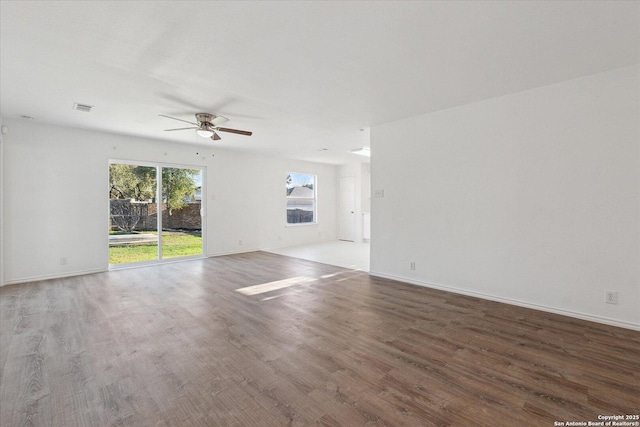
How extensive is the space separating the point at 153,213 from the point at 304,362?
510cm

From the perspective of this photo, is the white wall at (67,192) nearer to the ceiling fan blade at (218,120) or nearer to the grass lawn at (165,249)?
the grass lawn at (165,249)

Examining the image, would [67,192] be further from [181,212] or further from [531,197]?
[531,197]

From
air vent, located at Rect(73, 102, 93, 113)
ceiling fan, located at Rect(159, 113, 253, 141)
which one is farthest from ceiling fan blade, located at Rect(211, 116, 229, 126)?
air vent, located at Rect(73, 102, 93, 113)

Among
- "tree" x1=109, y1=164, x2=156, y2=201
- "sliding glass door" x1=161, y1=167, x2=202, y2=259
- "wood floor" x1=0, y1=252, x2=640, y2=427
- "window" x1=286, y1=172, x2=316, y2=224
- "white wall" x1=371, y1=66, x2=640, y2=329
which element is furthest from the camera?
"window" x1=286, y1=172, x2=316, y2=224

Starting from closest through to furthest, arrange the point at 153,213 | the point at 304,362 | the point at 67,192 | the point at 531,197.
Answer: the point at 304,362, the point at 531,197, the point at 67,192, the point at 153,213

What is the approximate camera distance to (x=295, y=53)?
2.60 metres

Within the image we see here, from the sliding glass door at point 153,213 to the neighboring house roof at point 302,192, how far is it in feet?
9.62

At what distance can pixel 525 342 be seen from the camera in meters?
2.56

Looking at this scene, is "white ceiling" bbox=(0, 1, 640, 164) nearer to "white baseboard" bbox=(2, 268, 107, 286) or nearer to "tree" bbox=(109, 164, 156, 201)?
"tree" bbox=(109, 164, 156, 201)

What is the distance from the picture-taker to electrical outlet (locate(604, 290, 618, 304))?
289cm

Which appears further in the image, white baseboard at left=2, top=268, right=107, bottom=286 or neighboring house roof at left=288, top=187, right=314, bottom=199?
neighboring house roof at left=288, top=187, right=314, bottom=199

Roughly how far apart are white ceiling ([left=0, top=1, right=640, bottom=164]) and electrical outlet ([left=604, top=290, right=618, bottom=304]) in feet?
7.18

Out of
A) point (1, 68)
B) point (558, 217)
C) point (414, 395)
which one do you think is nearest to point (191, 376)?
point (414, 395)

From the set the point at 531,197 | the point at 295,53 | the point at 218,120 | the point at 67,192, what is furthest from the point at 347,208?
the point at 295,53
